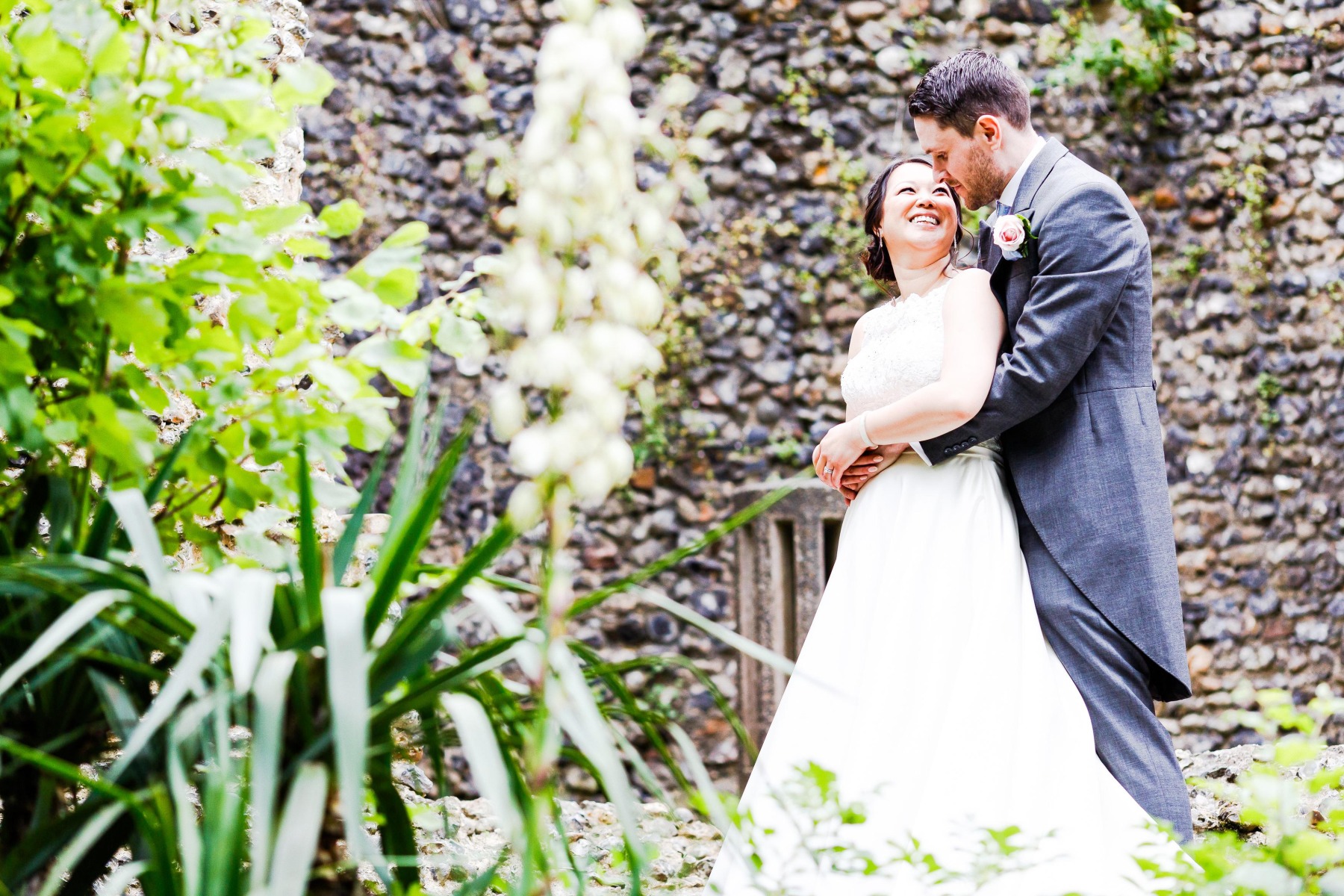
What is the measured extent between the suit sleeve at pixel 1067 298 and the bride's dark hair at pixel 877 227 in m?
0.45

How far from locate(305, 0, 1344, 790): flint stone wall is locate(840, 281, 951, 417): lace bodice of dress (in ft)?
9.37

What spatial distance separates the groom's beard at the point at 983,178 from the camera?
2184mm

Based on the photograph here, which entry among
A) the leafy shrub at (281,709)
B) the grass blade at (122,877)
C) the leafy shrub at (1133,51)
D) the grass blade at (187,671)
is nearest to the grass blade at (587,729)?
the leafy shrub at (281,709)

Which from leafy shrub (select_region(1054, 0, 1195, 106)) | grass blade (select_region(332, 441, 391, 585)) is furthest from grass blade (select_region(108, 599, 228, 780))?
leafy shrub (select_region(1054, 0, 1195, 106))

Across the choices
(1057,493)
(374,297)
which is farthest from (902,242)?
(374,297)

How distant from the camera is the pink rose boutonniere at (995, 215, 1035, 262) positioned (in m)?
1.98

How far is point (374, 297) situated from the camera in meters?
1.43

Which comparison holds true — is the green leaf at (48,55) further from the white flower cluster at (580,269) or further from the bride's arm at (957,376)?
the bride's arm at (957,376)

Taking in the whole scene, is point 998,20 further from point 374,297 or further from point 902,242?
point 374,297

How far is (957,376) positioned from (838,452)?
1.07 feet

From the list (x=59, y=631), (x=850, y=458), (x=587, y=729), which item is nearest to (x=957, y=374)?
(x=850, y=458)

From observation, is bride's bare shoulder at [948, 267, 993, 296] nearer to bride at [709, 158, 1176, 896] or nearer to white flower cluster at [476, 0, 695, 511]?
bride at [709, 158, 1176, 896]

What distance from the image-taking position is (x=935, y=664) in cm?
201

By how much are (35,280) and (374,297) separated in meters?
0.39
